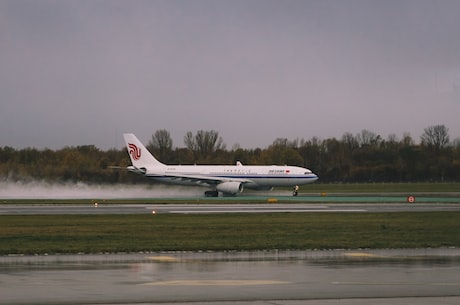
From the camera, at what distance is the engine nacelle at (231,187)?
3425 inches

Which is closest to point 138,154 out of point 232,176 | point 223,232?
point 232,176

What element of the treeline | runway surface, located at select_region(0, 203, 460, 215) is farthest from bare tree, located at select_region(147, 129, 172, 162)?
runway surface, located at select_region(0, 203, 460, 215)

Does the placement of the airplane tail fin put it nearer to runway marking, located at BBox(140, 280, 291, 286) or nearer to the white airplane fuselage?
the white airplane fuselage

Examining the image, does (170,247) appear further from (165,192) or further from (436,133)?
(436,133)

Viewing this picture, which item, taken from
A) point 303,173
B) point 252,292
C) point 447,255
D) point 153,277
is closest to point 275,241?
point 447,255

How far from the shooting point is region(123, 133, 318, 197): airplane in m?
87.9

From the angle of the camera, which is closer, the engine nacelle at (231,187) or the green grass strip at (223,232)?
the green grass strip at (223,232)

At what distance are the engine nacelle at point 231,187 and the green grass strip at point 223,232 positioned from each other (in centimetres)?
3979

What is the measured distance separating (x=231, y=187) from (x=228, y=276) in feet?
226

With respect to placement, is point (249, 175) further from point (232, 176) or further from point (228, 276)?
point (228, 276)

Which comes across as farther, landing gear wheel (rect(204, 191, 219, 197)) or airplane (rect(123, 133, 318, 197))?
landing gear wheel (rect(204, 191, 219, 197))

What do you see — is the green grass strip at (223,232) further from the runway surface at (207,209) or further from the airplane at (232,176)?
the airplane at (232,176)

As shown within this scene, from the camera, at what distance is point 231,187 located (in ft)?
286

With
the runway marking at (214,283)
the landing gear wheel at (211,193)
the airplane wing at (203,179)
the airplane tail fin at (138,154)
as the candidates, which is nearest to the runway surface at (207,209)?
the airplane wing at (203,179)
